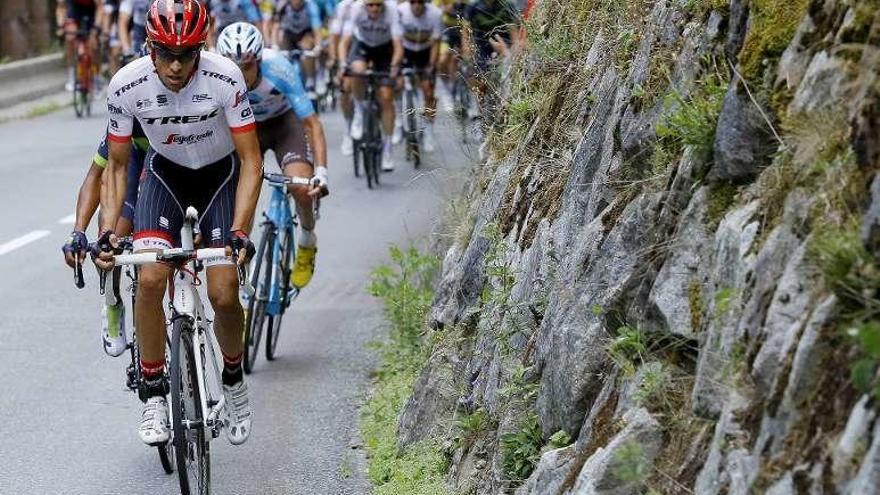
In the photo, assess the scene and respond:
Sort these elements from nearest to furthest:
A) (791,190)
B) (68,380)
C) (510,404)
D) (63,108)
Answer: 1. (791,190)
2. (510,404)
3. (68,380)
4. (63,108)

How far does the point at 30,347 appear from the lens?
9.95m

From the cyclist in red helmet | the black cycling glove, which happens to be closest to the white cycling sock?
the cyclist in red helmet

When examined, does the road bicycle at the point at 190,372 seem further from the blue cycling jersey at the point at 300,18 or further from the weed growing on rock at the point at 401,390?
the blue cycling jersey at the point at 300,18

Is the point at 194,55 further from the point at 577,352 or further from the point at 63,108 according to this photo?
the point at 63,108

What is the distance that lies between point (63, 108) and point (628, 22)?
19.3m

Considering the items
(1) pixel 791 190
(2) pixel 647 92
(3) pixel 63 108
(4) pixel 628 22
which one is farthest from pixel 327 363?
(3) pixel 63 108

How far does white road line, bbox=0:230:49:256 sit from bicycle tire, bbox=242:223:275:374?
406cm

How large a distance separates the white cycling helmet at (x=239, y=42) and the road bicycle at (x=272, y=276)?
78 centimetres

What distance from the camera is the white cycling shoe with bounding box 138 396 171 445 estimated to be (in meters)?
6.44

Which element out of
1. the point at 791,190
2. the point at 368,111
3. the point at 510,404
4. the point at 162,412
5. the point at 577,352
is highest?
the point at 791,190

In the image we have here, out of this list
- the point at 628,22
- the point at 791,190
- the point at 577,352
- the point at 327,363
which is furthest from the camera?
the point at 327,363

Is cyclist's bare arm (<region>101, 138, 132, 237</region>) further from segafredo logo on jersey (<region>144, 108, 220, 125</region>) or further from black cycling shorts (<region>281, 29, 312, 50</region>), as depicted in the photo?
black cycling shorts (<region>281, 29, 312, 50</region>)

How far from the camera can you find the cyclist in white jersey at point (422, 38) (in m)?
19.0

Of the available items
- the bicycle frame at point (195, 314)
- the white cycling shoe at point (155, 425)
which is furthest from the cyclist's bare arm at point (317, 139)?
the white cycling shoe at point (155, 425)
